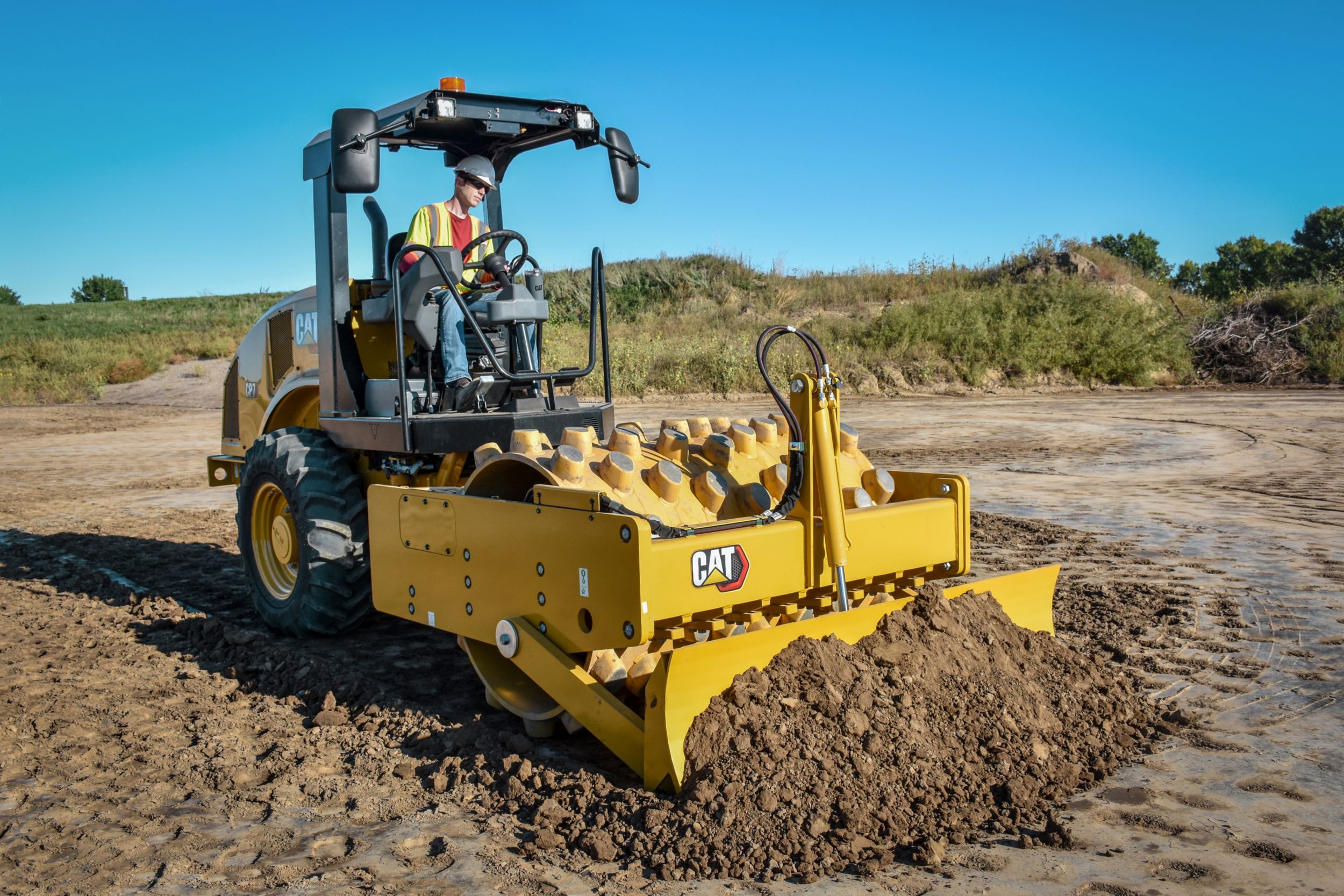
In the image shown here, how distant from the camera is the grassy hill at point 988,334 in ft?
70.3

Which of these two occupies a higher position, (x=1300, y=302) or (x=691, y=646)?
(x=1300, y=302)

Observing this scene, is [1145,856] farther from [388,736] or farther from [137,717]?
[137,717]

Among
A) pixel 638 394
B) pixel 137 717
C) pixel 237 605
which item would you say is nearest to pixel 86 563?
pixel 237 605

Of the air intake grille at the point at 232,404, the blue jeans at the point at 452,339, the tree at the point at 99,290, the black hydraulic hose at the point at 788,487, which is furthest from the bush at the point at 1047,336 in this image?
the tree at the point at 99,290

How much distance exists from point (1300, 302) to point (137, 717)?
79.5 feet

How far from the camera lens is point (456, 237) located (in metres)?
5.19

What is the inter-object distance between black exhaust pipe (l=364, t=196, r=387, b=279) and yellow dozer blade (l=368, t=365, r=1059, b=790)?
1657mm

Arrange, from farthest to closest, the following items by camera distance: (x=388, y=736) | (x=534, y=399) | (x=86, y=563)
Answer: (x=86, y=563)
(x=534, y=399)
(x=388, y=736)

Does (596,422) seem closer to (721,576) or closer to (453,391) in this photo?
(453,391)

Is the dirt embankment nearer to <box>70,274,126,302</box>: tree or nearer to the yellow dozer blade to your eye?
the yellow dozer blade

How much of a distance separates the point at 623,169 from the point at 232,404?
3.15m

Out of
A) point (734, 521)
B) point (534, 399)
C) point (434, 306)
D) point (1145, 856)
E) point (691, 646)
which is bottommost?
point (1145, 856)

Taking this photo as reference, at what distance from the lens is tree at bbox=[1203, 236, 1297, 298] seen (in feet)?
156

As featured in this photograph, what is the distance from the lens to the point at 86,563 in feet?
23.9
